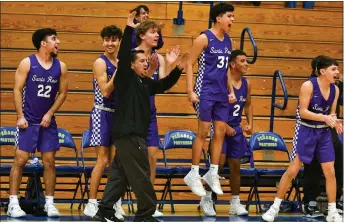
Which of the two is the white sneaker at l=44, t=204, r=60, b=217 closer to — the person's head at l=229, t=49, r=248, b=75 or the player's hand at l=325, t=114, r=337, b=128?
the person's head at l=229, t=49, r=248, b=75

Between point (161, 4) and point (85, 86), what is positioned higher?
point (161, 4)

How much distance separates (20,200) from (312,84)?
11.6 feet

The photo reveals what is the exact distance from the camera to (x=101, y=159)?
8781 millimetres

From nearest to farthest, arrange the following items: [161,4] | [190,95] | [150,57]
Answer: [150,57] → [190,95] → [161,4]

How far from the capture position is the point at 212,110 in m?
9.09

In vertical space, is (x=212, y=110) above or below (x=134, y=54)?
below

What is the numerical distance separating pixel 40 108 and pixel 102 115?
2.45 feet

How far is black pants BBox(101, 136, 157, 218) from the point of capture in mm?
7488

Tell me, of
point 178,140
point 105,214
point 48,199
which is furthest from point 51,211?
point 178,140

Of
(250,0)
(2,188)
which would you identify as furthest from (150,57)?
(250,0)

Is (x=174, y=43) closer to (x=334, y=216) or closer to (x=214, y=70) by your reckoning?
(x=214, y=70)

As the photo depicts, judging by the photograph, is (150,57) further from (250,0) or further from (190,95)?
(250,0)

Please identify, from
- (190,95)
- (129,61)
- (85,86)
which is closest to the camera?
(129,61)

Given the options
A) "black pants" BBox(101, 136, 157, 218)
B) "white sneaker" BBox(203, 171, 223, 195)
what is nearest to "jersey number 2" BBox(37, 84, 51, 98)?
"black pants" BBox(101, 136, 157, 218)
